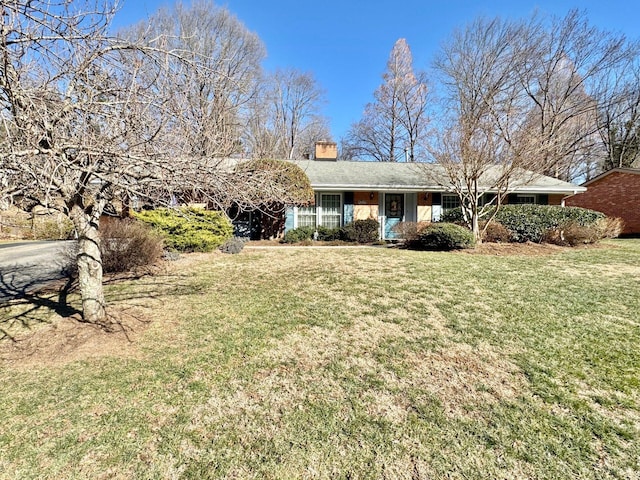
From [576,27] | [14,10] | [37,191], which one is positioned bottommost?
[37,191]

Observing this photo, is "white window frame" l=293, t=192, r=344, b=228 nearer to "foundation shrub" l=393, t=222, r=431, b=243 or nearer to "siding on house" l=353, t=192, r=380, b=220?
"siding on house" l=353, t=192, r=380, b=220

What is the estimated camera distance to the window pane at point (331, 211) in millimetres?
13742

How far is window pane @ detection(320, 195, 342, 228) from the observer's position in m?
13.7

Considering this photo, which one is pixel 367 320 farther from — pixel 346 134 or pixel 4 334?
pixel 346 134

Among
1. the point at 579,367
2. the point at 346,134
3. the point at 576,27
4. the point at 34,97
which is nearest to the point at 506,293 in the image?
the point at 579,367

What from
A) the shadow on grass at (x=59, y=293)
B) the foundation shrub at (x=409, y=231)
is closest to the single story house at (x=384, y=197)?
the foundation shrub at (x=409, y=231)

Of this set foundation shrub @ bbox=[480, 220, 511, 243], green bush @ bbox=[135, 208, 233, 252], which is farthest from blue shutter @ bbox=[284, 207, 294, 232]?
foundation shrub @ bbox=[480, 220, 511, 243]

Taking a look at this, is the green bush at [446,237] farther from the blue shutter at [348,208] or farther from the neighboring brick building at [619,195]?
the neighboring brick building at [619,195]

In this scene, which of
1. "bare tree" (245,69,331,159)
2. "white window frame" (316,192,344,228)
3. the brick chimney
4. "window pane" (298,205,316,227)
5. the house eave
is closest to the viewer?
the house eave

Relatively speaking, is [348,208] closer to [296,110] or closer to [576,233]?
[576,233]

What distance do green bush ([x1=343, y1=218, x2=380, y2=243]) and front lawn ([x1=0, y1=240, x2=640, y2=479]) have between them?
7.14 metres

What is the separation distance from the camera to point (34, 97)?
2.79 m

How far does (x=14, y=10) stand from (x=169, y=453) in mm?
3883

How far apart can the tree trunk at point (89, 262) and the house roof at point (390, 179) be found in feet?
31.4
